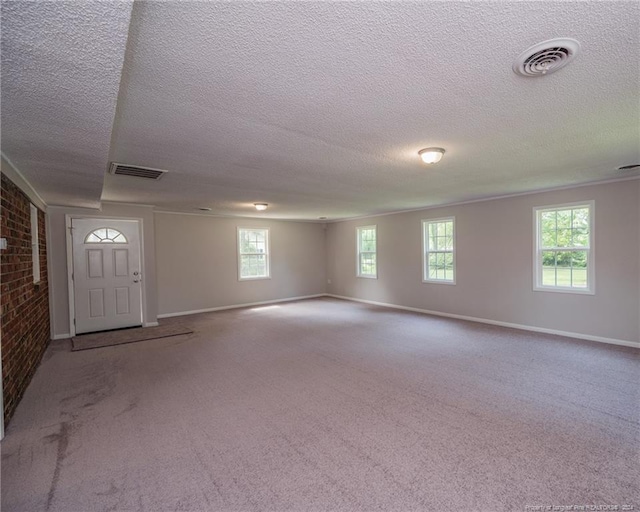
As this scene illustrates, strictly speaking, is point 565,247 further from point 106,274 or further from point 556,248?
point 106,274

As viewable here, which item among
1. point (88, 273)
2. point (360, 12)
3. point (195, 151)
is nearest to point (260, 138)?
point (195, 151)

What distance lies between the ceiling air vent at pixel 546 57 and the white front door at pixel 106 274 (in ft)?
20.1

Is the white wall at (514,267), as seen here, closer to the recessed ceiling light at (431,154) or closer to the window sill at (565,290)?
the window sill at (565,290)

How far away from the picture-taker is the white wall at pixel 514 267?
429 cm

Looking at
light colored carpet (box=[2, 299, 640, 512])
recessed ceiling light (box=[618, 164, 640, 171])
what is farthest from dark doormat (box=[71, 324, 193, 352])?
recessed ceiling light (box=[618, 164, 640, 171])

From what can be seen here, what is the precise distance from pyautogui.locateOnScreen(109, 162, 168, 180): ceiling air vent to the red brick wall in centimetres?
85

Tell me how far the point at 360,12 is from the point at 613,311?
527 cm

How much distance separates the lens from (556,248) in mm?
4910

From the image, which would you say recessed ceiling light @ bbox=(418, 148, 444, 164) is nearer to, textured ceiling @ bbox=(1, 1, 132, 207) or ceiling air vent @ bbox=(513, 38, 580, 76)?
ceiling air vent @ bbox=(513, 38, 580, 76)

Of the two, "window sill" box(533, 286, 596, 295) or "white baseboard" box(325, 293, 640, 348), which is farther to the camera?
"window sill" box(533, 286, 596, 295)

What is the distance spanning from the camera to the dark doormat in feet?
15.6

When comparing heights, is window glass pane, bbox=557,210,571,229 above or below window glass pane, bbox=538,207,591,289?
above

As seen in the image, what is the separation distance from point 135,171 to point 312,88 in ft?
8.49

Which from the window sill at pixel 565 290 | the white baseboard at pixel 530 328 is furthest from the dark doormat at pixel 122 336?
the window sill at pixel 565 290
